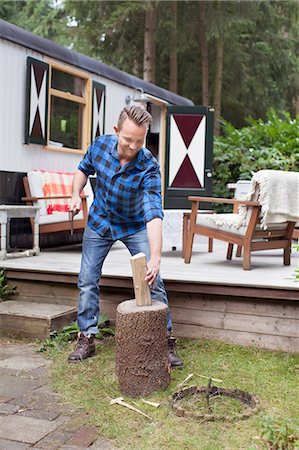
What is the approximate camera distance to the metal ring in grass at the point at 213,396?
2568mm

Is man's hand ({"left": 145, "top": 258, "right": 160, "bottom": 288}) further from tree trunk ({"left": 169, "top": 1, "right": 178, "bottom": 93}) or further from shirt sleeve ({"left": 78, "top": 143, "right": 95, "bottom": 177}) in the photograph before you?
tree trunk ({"left": 169, "top": 1, "right": 178, "bottom": 93})

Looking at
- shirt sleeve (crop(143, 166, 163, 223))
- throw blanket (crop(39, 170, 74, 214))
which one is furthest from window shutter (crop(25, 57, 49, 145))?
shirt sleeve (crop(143, 166, 163, 223))

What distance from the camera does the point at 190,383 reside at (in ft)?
10.1

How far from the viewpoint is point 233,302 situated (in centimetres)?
379

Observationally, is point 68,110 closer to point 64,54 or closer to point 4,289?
point 64,54

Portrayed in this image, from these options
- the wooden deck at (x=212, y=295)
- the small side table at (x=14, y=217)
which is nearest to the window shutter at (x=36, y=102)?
the small side table at (x=14, y=217)

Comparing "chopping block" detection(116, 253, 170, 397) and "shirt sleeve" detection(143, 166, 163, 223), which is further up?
"shirt sleeve" detection(143, 166, 163, 223)

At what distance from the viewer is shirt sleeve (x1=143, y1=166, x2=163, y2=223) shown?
121 inches

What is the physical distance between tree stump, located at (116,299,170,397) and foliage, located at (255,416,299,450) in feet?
2.31

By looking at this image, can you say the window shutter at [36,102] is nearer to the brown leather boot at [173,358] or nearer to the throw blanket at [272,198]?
the throw blanket at [272,198]

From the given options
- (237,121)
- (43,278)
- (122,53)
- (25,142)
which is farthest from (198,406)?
(237,121)

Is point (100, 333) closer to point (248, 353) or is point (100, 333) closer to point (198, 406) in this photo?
point (248, 353)

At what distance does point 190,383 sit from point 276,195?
6.96 ft

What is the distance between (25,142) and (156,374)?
3.54m
